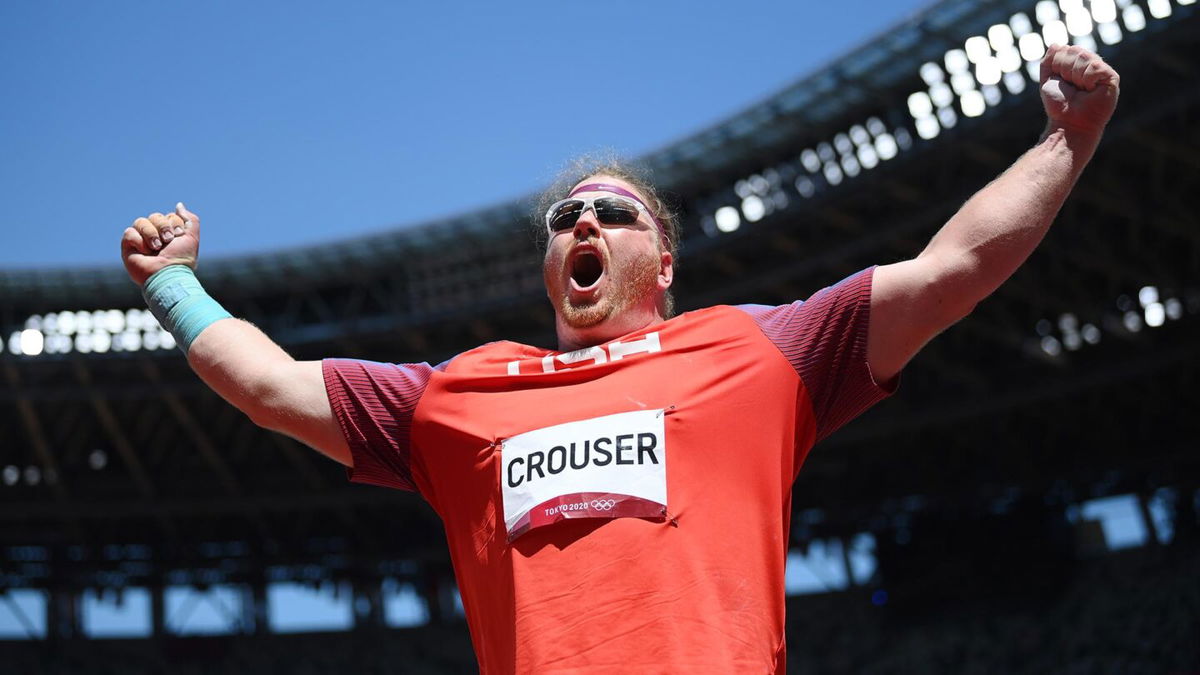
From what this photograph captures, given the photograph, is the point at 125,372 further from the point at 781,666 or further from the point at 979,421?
the point at 781,666

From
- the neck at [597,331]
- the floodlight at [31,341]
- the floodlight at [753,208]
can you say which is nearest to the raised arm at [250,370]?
the neck at [597,331]

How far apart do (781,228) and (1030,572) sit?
39.4 feet

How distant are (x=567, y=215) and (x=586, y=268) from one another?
142mm

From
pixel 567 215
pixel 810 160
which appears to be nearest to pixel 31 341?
pixel 810 160

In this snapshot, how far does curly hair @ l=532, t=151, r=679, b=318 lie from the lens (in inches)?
132

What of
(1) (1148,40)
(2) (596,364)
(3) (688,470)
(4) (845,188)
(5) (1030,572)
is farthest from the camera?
(5) (1030,572)

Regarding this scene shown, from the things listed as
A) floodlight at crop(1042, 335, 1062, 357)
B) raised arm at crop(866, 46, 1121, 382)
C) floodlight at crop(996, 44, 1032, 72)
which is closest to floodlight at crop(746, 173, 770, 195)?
floodlight at crop(996, 44, 1032, 72)

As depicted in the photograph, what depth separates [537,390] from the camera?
110 inches

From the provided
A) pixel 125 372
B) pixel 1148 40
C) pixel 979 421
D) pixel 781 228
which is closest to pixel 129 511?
pixel 125 372

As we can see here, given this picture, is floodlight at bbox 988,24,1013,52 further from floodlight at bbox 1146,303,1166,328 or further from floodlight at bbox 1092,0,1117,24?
floodlight at bbox 1146,303,1166,328

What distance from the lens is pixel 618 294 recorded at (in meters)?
2.94

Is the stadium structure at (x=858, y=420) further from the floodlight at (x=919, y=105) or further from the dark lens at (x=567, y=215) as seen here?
the dark lens at (x=567, y=215)

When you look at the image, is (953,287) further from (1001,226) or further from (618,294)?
(618,294)

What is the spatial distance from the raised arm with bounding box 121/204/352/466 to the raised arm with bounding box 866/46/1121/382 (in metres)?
1.25
